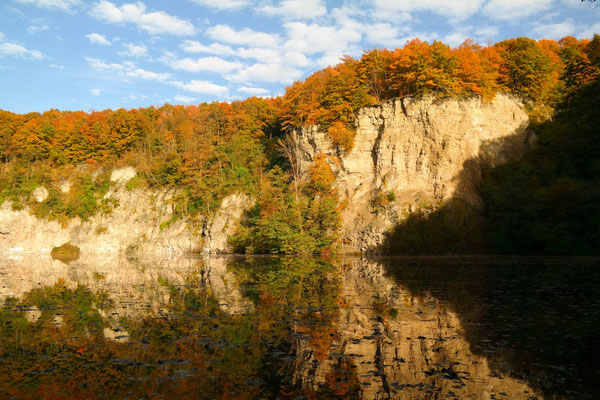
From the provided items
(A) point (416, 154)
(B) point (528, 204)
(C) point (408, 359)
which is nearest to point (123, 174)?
(A) point (416, 154)

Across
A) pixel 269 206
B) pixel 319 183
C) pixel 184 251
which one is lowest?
pixel 184 251

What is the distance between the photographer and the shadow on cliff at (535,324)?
21.8 feet

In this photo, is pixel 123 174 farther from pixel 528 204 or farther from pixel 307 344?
pixel 307 344

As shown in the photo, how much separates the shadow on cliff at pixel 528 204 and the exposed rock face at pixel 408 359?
29.5 m

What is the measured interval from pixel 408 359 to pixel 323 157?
42.3m

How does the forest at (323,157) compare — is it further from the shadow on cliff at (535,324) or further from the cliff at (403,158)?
the shadow on cliff at (535,324)

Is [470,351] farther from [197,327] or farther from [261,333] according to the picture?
[197,327]

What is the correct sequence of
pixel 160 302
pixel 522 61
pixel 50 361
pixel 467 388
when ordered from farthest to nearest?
pixel 522 61
pixel 160 302
pixel 50 361
pixel 467 388

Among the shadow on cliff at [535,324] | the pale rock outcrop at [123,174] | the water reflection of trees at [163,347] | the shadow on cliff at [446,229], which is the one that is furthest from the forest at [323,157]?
the water reflection of trees at [163,347]

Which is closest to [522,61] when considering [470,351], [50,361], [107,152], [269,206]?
[269,206]

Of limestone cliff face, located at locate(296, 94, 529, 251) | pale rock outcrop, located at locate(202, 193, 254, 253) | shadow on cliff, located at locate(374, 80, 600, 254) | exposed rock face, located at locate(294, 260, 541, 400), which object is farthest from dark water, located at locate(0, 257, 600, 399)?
pale rock outcrop, located at locate(202, 193, 254, 253)

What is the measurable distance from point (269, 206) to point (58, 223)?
41272 mm

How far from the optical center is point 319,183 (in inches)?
1832

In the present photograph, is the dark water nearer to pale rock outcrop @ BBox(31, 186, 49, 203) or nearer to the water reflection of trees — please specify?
the water reflection of trees
